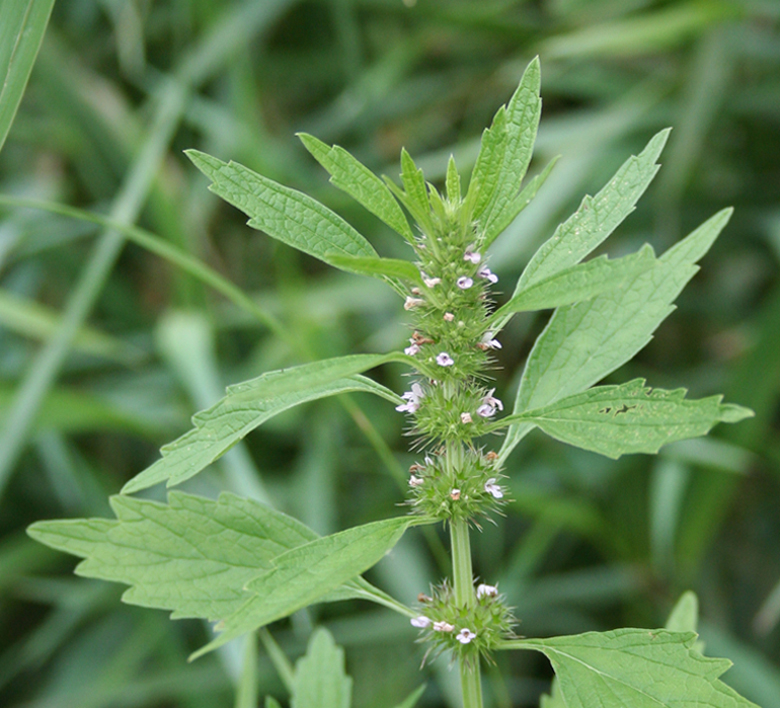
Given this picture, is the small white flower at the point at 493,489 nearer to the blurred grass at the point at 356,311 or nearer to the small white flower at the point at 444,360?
the small white flower at the point at 444,360

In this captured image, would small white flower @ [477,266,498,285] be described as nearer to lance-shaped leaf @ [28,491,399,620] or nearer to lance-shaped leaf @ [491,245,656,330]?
lance-shaped leaf @ [491,245,656,330]

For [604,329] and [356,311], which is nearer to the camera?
[604,329]

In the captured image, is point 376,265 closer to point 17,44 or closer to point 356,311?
point 17,44

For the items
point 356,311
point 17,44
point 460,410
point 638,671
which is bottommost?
point 638,671

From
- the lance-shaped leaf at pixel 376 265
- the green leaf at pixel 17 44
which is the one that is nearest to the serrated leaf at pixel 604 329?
the lance-shaped leaf at pixel 376 265

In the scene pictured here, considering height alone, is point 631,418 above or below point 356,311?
below

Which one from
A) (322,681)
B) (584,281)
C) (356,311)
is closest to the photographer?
(584,281)

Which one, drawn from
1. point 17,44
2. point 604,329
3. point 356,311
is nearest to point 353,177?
point 604,329
